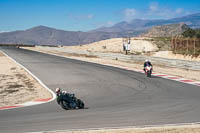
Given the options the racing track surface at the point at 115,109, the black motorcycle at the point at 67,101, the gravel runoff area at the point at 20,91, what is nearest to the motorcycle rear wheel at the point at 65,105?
the black motorcycle at the point at 67,101

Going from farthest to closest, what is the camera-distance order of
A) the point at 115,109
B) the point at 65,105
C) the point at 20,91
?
the point at 20,91
the point at 65,105
the point at 115,109

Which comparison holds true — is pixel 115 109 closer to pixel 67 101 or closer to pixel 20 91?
pixel 67 101

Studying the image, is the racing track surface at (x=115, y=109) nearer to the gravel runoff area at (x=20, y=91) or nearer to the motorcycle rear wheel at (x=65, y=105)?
the motorcycle rear wheel at (x=65, y=105)

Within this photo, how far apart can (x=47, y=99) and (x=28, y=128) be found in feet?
19.0

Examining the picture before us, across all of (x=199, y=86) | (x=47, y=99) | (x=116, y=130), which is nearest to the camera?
(x=116, y=130)

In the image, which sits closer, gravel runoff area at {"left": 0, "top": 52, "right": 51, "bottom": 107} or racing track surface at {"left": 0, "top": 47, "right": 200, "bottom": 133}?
racing track surface at {"left": 0, "top": 47, "right": 200, "bottom": 133}

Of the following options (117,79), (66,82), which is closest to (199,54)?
(117,79)

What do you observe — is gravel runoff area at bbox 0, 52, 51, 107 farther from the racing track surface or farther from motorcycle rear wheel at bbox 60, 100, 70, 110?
motorcycle rear wheel at bbox 60, 100, 70, 110

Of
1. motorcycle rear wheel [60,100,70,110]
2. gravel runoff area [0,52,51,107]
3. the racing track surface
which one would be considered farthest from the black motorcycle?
gravel runoff area [0,52,51,107]

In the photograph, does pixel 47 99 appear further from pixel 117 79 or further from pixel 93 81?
pixel 117 79

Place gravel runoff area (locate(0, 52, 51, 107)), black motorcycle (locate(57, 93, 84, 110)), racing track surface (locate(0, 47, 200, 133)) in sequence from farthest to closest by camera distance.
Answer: gravel runoff area (locate(0, 52, 51, 107)) → black motorcycle (locate(57, 93, 84, 110)) → racing track surface (locate(0, 47, 200, 133))

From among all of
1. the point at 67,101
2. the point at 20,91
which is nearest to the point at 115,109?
the point at 67,101

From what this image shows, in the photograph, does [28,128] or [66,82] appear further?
[66,82]

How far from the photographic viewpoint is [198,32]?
85.2 m
